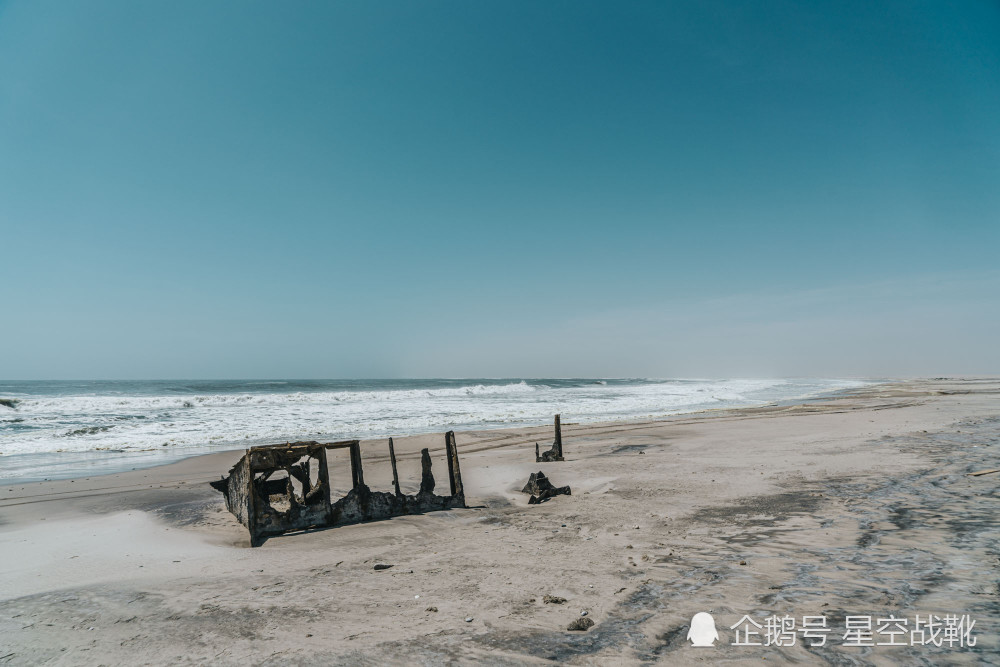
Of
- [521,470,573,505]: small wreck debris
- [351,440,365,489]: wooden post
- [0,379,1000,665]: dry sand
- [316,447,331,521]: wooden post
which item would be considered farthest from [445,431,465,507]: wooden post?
[316,447,331,521]: wooden post

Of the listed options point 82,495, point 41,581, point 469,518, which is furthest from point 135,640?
point 82,495

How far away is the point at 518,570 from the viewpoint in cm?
581

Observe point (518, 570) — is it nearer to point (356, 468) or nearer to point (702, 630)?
point (702, 630)

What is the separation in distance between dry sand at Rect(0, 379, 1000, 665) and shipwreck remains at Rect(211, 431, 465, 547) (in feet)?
1.00

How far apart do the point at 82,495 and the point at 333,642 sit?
32.8ft

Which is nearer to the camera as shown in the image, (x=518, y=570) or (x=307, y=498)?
(x=518, y=570)

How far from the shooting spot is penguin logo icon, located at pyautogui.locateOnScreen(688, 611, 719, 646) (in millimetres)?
4011

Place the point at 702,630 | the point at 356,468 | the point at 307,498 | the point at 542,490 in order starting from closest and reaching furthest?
the point at 702,630 < the point at 356,468 < the point at 307,498 < the point at 542,490

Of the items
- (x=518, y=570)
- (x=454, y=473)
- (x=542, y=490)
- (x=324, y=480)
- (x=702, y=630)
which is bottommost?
(x=542, y=490)

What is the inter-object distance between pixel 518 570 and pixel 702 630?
2255 mm

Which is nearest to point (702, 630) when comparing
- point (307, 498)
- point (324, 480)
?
point (324, 480)

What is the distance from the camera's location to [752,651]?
3840 millimetres

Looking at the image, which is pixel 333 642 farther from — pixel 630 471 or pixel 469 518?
pixel 630 471

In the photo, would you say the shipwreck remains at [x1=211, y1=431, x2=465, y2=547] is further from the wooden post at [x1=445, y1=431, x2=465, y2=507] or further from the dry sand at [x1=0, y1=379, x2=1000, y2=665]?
the dry sand at [x1=0, y1=379, x2=1000, y2=665]
